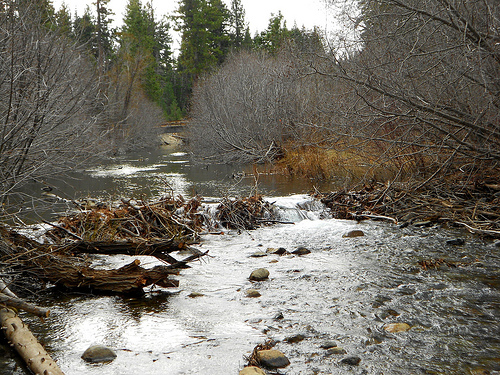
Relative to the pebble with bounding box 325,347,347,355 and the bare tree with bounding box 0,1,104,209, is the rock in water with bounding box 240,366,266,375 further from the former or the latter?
the bare tree with bounding box 0,1,104,209

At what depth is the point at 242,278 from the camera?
20.0ft

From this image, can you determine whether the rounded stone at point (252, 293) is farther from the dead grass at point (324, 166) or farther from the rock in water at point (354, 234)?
the dead grass at point (324, 166)

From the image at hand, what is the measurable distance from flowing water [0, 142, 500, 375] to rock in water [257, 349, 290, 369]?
0.07 meters

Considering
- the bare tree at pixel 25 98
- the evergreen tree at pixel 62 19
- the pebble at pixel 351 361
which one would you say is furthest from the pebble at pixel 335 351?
the evergreen tree at pixel 62 19

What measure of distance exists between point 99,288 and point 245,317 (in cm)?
176

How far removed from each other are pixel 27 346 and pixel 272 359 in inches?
75.2

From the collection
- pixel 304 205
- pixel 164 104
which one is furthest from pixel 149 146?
pixel 304 205

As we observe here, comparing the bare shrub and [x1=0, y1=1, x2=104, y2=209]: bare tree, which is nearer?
[x1=0, y1=1, x2=104, y2=209]: bare tree

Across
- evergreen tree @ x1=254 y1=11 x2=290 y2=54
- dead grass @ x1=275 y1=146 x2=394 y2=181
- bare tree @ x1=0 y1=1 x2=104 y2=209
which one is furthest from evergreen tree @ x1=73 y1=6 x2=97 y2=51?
evergreen tree @ x1=254 y1=11 x2=290 y2=54

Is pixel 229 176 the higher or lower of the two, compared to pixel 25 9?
lower

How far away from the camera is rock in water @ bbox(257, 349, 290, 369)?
368 centimetres

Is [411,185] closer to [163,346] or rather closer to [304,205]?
[304,205]

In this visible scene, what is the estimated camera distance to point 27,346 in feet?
12.0

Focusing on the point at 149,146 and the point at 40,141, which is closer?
the point at 40,141
